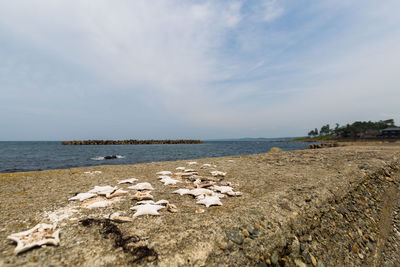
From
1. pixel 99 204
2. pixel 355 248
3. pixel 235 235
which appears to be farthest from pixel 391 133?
pixel 99 204

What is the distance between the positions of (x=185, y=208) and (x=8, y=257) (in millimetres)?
2500

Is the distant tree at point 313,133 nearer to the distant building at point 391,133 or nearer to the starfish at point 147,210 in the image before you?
the distant building at point 391,133

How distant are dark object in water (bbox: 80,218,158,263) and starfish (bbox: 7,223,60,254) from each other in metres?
0.47

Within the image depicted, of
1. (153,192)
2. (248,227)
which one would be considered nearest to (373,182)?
(248,227)

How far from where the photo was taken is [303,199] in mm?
4234

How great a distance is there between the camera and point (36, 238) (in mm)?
2309

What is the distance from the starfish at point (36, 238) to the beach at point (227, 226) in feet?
0.25

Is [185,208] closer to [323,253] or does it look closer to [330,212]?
[323,253]

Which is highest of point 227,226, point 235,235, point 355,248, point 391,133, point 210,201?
point 391,133

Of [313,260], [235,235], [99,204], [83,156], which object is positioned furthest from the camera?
[83,156]

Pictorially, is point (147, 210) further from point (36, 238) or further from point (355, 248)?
point (355, 248)

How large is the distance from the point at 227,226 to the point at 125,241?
62.4 inches

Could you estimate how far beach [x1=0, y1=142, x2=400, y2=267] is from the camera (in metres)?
2.32

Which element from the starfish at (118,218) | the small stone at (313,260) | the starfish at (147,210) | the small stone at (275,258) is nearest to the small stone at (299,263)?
the small stone at (313,260)
